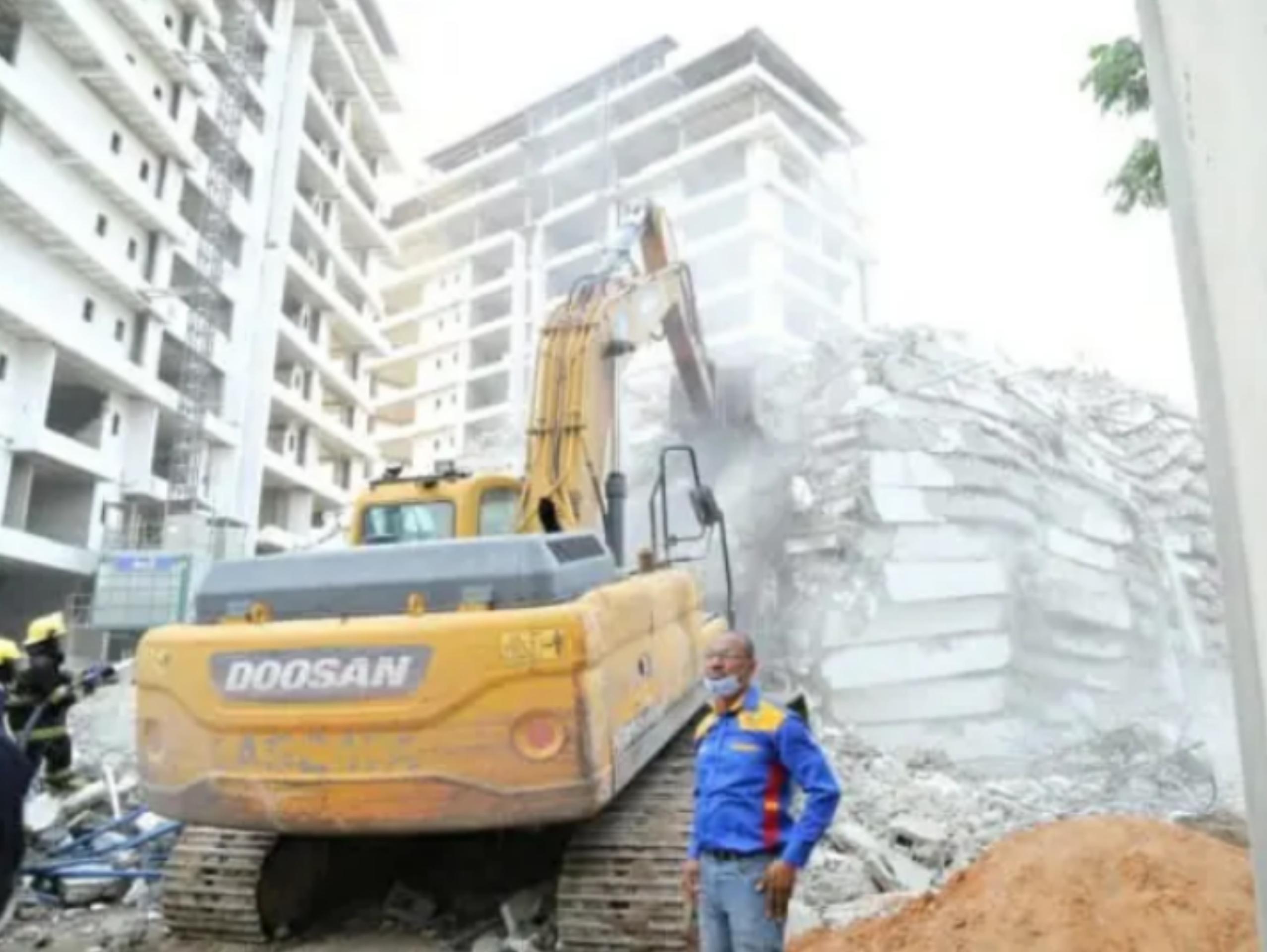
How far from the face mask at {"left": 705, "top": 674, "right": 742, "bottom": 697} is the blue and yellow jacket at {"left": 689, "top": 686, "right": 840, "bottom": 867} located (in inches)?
1.4

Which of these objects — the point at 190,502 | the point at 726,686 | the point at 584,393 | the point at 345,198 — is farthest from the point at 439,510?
the point at 345,198

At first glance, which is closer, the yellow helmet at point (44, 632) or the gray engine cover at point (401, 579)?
the gray engine cover at point (401, 579)

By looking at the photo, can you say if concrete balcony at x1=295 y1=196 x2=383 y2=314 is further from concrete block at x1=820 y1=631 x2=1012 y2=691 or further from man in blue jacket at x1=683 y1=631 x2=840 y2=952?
man in blue jacket at x1=683 y1=631 x2=840 y2=952

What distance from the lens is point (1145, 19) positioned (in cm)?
106

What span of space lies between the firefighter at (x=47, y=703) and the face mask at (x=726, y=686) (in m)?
5.17

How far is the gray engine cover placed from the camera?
3975mm

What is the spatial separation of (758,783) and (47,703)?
212 inches

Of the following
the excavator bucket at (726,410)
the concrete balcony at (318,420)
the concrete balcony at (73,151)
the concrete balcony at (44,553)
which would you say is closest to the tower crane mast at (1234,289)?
the excavator bucket at (726,410)

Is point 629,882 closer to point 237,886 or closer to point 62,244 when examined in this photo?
point 237,886

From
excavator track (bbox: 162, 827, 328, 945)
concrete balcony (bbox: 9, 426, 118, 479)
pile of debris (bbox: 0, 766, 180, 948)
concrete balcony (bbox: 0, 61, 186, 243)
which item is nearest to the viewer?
excavator track (bbox: 162, 827, 328, 945)

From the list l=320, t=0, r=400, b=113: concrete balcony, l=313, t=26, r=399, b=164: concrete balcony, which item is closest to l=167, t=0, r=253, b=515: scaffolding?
l=313, t=26, r=399, b=164: concrete balcony

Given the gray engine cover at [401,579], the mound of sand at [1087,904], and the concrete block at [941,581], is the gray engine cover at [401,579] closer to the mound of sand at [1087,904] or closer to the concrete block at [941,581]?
the mound of sand at [1087,904]

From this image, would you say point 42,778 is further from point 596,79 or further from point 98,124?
point 596,79

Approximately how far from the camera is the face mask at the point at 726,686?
3102mm
